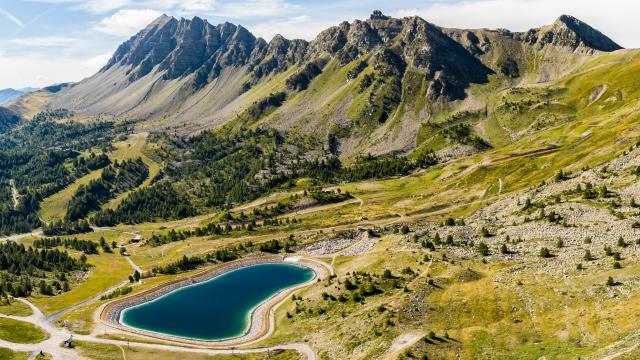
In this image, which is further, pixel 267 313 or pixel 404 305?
pixel 267 313

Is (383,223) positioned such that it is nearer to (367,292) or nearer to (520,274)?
(367,292)

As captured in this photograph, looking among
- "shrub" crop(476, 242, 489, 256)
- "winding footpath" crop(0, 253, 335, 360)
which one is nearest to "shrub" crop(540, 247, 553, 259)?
"shrub" crop(476, 242, 489, 256)

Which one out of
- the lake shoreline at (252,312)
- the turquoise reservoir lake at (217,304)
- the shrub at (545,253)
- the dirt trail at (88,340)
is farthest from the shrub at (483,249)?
the turquoise reservoir lake at (217,304)

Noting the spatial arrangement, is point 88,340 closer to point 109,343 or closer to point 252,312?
point 109,343

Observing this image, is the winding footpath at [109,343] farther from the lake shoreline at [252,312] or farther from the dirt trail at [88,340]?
the lake shoreline at [252,312]

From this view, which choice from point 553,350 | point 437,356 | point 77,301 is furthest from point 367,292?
point 77,301
